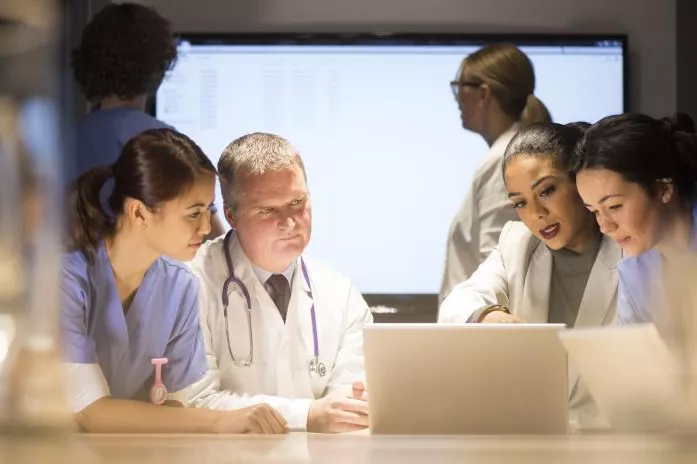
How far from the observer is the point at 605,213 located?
7.14ft

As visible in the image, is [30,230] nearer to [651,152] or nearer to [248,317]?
[248,317]

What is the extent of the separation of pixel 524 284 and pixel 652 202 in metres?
0.33

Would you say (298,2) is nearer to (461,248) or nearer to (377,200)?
(377,200)

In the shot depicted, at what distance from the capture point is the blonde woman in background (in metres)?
2.42

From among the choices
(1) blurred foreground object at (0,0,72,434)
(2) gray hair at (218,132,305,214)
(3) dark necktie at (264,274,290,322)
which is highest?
(2) gray hair at (218,132,305,214)

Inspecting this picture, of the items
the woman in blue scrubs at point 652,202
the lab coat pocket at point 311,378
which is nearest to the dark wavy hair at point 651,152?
the woman in blue scrubs at point 652,202

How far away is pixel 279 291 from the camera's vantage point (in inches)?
89.2

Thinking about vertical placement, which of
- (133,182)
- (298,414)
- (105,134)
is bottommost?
(298,414)

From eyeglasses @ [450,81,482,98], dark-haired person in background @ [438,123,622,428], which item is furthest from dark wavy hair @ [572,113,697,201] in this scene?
eyeglasses @ [450,81,482,98]

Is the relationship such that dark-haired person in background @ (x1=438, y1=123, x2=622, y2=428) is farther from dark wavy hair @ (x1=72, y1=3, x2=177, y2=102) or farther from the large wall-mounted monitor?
dark wavy hair @ (x1=72, y1=3, x2=177, y2=102)

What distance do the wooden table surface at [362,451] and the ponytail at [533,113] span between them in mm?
1297

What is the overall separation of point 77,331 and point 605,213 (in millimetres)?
1138

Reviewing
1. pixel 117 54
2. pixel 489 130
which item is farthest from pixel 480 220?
pixel 117 54

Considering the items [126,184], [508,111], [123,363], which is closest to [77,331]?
[123,363]
